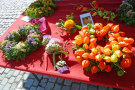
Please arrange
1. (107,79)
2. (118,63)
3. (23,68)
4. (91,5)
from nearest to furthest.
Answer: (118,63) → (107,79) → (23,68) → (91,5)

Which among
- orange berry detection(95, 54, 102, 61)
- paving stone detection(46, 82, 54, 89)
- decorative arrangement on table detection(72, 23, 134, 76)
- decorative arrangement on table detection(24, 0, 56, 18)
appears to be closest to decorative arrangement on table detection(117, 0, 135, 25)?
decorative arrangement on table detection(72, 23, 134, 76)

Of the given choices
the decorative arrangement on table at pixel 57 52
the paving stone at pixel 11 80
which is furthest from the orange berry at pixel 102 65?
the paving stone at pixel 11 80

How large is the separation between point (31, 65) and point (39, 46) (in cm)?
45

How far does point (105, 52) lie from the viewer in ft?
5.07

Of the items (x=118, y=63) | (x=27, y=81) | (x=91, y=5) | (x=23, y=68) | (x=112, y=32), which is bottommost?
(x=27, y=81)

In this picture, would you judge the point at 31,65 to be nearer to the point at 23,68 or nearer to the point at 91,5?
the point at 23,68

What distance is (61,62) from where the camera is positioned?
193cm

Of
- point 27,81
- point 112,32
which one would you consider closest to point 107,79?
point 112,32

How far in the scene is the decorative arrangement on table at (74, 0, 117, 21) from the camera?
2.45m

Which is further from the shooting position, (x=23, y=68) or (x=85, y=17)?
(x=85, y=17)

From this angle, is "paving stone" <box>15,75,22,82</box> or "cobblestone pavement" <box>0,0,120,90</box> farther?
"paving stone" <box>15,75,22,82</box>

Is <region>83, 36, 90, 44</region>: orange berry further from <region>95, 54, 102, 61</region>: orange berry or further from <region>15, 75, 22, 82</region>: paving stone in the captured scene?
<region>15, 75, 22, 82</region>: paving stone

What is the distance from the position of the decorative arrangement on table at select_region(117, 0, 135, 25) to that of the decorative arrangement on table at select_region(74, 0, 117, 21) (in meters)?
0.14

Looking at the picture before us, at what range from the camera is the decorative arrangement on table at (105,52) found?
4.97 feet
